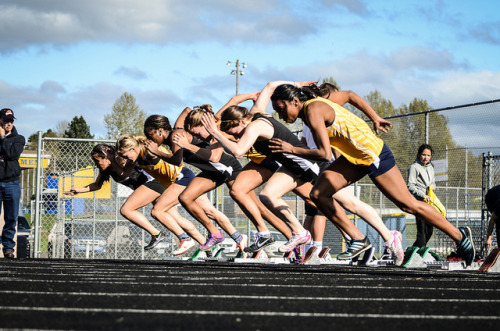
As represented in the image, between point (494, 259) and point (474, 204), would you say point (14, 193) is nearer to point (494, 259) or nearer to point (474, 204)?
point (494, 259)

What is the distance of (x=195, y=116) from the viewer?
909 cm

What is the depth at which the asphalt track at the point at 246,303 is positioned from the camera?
129 inches

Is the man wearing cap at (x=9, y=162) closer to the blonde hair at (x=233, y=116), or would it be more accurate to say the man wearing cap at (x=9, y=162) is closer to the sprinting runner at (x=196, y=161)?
the sprinting runner at (x=196, y=161)

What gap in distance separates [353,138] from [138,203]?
435 centimetres

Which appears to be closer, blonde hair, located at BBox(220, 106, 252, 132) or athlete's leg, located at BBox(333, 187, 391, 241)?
athlete's leg, located at BBox(333, 187, 391, 241)

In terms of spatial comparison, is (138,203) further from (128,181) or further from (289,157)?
(289,157)

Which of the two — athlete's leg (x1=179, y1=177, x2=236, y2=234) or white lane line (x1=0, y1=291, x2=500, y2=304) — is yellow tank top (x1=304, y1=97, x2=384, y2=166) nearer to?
white lane line (x1=0, y1=291, x2=500, y2=304)

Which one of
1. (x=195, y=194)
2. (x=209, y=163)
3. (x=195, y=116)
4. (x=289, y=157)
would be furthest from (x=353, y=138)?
(x=195, y=194)

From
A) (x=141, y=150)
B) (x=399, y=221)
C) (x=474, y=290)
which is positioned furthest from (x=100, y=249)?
(x=474, y=290)

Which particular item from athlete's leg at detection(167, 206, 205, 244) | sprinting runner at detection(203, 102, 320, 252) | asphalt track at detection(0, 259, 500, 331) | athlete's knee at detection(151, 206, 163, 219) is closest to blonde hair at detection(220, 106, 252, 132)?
sprinting runner at detection(203, 102, 320, 252)

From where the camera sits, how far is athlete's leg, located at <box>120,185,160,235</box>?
10188 mm

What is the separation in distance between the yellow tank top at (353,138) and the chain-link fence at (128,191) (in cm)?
453

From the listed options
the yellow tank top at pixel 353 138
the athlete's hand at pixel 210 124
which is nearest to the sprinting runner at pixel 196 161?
the athlete's hand at pixel 210 124

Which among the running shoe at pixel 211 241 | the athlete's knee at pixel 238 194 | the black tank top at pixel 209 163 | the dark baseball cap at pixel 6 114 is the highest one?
the dark baseball cap at pixel 6 114
